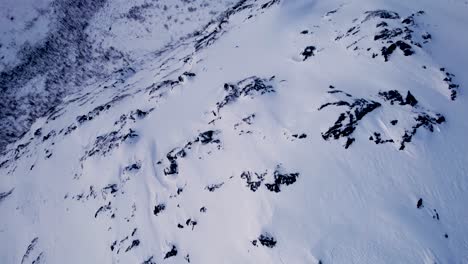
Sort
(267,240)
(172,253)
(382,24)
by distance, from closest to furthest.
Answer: (267,240) → (172,253) → (382,24)

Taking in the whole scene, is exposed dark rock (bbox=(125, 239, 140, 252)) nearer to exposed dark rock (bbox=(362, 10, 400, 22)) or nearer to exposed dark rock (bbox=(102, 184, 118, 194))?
exposed dark rock (bbox=(102, 184, 118, 194))

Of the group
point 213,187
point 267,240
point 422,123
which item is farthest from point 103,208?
point 422,123

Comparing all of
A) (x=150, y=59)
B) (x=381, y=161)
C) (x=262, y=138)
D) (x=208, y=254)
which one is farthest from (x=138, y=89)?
(x=381, y=161)

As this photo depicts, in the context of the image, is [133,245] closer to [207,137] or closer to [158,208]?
[158,208]

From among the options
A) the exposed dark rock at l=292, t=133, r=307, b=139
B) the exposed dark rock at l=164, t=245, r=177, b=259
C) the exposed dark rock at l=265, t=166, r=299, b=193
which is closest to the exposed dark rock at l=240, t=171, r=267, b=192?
the exposed dark rock at l=265, t=166, r=299, b=193

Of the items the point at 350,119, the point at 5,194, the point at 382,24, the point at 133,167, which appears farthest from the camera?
the point at 5,194

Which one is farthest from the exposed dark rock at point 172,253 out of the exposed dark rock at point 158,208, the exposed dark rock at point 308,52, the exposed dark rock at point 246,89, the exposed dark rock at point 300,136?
the exposed dark rock at point 308,52

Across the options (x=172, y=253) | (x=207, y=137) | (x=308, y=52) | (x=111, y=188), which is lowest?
(x=172, y=253)

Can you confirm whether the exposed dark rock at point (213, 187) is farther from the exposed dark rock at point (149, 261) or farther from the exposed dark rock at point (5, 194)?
the exposed dark rock at point (5, 194)
